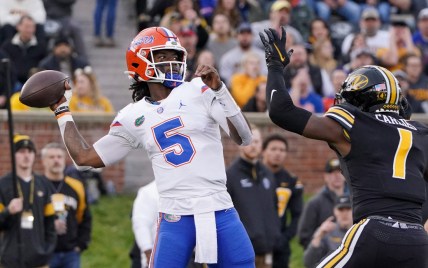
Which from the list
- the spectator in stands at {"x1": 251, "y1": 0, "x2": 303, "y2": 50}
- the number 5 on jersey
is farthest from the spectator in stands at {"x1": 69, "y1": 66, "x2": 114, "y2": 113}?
the number 5 on jersey

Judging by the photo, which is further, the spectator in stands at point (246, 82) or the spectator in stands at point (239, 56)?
the spectator in stands at point (239, 56)

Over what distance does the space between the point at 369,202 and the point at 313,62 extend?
29.5 feet

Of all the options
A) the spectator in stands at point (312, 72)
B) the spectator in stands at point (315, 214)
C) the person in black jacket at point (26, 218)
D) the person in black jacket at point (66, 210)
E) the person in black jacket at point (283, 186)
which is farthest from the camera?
the spectator in stands at point (312, 72)

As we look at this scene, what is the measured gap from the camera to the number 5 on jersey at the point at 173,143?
732cm

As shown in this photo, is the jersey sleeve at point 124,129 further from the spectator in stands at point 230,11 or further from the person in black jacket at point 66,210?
the spectator in stands at point 230,11

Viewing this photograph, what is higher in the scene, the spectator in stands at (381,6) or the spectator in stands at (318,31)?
the spectator in stands at (381,6)

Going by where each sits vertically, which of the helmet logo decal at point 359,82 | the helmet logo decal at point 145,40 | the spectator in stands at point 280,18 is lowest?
the helmet logo decal at point 359,82

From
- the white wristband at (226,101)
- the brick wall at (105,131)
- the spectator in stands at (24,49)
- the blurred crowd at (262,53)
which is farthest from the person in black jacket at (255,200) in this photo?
the spectator in stands at (24,49)

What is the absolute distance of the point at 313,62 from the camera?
15898mm

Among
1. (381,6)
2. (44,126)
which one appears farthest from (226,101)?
(381,6)

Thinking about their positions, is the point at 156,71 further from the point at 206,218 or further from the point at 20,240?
the point at 20,240

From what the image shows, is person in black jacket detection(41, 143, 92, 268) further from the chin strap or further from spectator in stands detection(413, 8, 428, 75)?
spectator in stands detection(413, 8, 428, 75)

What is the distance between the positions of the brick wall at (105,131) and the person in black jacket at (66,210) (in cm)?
239

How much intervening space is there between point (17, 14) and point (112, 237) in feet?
12.6
